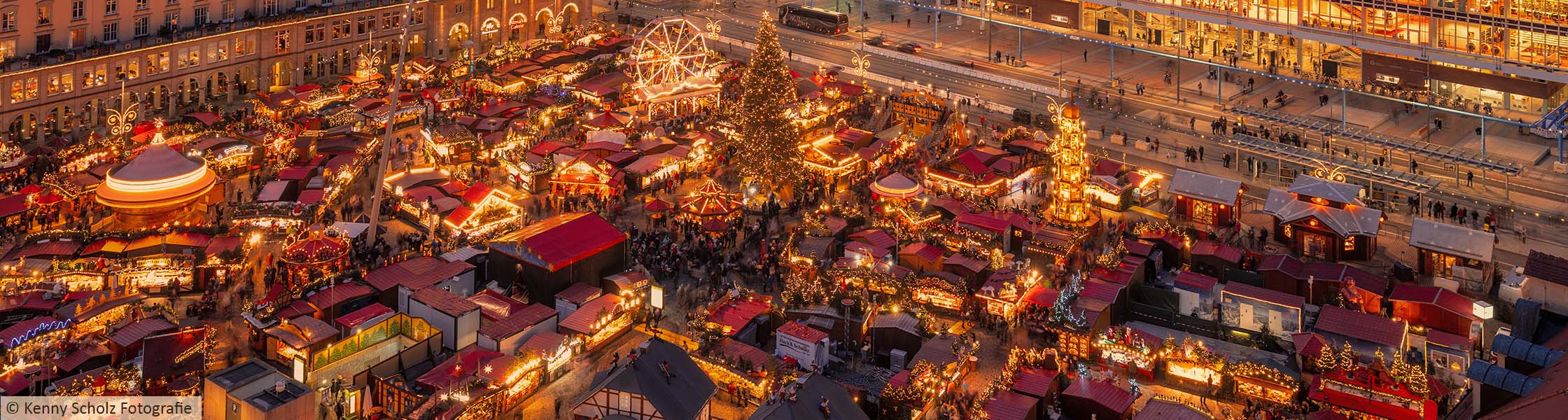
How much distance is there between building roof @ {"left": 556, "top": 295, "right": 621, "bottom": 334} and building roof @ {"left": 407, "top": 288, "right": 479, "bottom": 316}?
13.3ft

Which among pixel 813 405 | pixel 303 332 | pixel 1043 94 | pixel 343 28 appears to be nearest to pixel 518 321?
pixel 303 332

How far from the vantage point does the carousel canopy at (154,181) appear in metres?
77.6

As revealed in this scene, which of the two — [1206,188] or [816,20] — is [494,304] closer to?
[1206,188]

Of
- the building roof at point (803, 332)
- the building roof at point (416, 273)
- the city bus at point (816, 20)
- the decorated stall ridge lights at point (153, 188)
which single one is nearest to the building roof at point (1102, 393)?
the building roof at point (803, 332)

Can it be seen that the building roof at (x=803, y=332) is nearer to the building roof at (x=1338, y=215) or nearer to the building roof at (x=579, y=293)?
the building roof at (x=579, y=293)

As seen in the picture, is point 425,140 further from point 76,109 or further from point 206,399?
point 206,399

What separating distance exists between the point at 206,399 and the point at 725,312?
72.4 ft

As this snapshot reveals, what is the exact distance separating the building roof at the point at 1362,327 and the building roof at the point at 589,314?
1228 inches

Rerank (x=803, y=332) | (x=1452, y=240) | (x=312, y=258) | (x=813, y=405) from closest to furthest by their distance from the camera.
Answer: (x=813, y=405) → (x=803, y=332) → (x=312, y=258) → (x=1452, y=240)

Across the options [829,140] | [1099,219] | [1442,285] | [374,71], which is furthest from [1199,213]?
[374,71]

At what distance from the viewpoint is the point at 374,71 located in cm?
11131

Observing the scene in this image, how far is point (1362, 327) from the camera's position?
62469 mm

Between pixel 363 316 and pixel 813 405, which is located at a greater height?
pixel 363 316

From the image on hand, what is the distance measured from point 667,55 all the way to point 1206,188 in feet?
131
